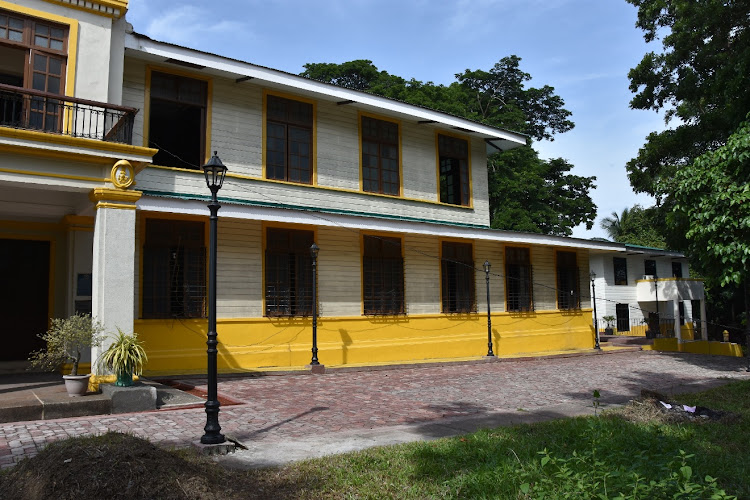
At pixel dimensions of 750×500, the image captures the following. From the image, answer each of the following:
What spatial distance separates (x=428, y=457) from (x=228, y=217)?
28.2ft

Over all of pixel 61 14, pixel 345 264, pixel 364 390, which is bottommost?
pixel 364 390

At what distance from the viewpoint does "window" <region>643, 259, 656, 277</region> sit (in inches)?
1251

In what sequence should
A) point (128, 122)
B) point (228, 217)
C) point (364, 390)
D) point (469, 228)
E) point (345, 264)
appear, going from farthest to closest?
point (469, 228) < point (345, 264) < point (228, 217) < point (364, 390) < point (128, 122)

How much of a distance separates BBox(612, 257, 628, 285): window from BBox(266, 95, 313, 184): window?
779 inches

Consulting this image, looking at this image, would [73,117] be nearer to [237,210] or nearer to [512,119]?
[237,210]

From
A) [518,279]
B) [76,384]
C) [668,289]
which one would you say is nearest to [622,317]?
[668,289]

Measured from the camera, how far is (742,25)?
16.7 metres

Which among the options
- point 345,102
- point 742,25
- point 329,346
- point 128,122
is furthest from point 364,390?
point 742,25

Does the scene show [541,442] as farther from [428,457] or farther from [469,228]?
[469,228]

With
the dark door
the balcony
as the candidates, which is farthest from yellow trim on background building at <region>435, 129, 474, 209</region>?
the balcony

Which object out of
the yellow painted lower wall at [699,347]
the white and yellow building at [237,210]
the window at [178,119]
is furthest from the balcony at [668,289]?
the window at [178,119]

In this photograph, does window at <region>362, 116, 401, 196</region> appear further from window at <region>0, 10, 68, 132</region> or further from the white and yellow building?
window at <region>0, 10, 68, 132</region>

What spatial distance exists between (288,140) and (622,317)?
73.2 feet

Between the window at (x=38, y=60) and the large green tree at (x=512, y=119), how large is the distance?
2152 centimetres
